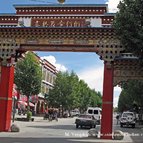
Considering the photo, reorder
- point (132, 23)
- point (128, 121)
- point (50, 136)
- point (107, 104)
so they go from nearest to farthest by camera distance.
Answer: point (132, 23) < point (107, 104) < point (50, 136) < point (128, 121)

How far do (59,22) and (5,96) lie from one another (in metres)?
5.94

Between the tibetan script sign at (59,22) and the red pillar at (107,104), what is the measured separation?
3.09 metres

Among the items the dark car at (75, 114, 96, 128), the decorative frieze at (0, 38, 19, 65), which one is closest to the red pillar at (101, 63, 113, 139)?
the decorative frieze at (0, 38, 19, 65)

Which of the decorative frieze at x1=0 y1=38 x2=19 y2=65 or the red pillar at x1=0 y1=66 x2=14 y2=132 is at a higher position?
the decorative frieze at x1=0 y1=38 x2=19 y2=65

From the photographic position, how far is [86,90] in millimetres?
108500

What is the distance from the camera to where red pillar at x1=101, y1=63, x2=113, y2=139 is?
23.8m

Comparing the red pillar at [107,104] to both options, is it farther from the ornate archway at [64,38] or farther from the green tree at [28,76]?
the green tree at [28,76]

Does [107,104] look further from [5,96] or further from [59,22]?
[5,96]

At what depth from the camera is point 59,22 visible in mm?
25328

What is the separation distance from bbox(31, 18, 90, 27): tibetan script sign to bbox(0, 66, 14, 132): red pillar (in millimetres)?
3453

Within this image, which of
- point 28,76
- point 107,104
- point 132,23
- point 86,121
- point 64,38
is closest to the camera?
point 132,23

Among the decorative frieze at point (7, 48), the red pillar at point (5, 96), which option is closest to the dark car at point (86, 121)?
the red pillar at point (5, 96)

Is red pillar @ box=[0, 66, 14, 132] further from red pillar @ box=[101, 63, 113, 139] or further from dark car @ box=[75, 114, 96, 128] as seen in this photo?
dark car @ box=[75, 114, 96, 128]

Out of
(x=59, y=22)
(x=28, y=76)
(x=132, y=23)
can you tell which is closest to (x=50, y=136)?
(x=59, y=22)
